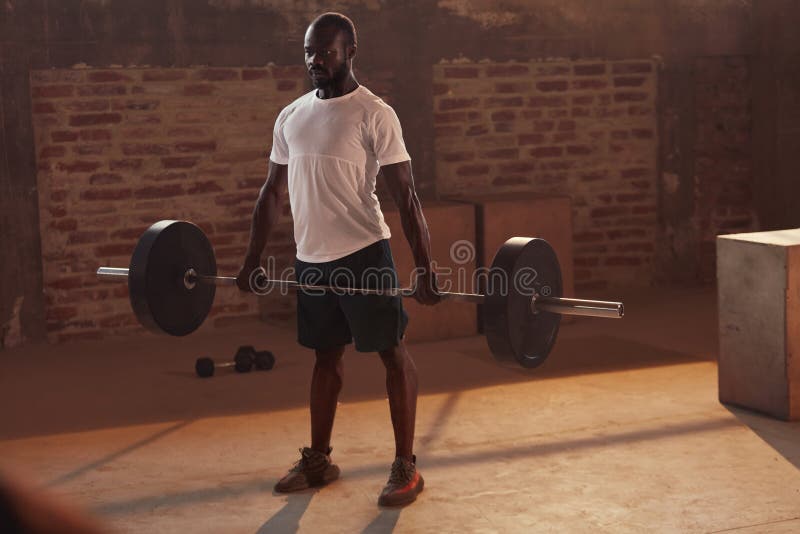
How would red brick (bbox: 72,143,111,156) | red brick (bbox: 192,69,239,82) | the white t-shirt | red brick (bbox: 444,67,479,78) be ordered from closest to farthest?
the white t-shirt
red brick (bbox: 72,143,111,156)
red brick (bbox: 192,69,239,82)
red brick (bbox: 444,67,479,78)

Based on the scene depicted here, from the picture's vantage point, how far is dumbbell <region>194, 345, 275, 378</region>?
5.48 m

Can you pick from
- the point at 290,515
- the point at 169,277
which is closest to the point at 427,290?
the point at 290,515

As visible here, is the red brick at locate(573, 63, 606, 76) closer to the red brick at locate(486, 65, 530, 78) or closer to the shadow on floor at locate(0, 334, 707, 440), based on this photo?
the red brick at locate(486, 65, 530, 78)

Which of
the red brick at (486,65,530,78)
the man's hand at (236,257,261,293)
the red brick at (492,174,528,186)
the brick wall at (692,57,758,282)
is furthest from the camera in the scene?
the brick wall at (692,57,758,282)

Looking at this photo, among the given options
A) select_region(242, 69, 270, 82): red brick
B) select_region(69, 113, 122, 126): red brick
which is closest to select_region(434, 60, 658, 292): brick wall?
select_region(242, 69, 270, 82): red brick

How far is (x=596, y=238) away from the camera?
7.57m

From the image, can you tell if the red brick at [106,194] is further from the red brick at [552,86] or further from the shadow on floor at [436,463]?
the shadow on floor at [436,463]

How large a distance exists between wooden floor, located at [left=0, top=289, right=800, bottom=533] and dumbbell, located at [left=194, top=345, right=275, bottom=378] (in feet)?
0.28

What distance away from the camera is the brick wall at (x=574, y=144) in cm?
717

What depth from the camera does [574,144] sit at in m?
7.46

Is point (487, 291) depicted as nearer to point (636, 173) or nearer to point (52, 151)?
point (52, 151)

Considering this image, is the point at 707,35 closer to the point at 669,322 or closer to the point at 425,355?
the point at 669,322

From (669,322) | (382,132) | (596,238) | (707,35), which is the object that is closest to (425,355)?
(669,322)

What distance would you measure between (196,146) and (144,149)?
0.30 m
